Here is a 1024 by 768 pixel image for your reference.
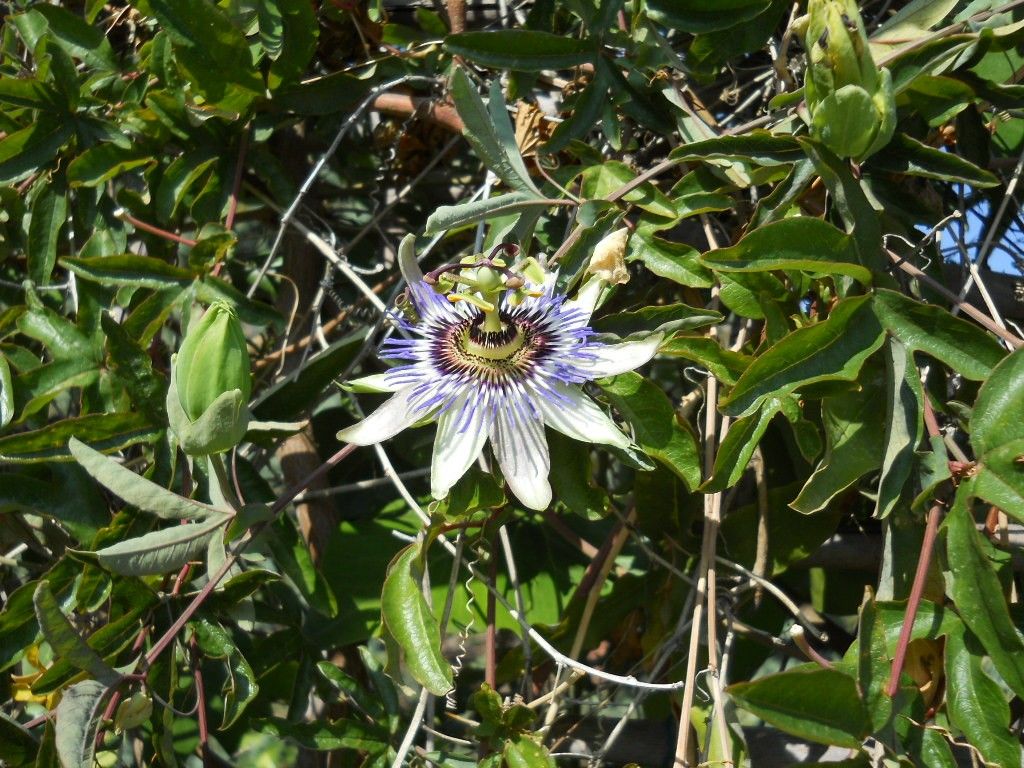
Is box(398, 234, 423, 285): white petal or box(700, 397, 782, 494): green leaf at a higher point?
box(398, 234, 423, 285): white petal

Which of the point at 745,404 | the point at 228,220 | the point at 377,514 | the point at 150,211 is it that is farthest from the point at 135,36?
the point at 745,404

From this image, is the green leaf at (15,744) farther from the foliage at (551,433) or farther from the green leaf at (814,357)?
the green leaf at (814,357)

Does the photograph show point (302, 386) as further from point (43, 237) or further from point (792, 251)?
point (792, 251)

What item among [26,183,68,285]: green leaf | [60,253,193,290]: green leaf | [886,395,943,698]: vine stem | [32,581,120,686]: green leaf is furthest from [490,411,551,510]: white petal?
[26,183,68,285]: green leaf

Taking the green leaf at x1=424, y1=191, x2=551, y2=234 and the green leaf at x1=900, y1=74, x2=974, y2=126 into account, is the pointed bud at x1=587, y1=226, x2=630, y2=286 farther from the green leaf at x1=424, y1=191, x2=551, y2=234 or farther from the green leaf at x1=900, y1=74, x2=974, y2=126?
the green leaf at x1=900, y1=74, x2=974, y2=126

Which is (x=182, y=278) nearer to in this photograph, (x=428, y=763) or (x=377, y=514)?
(x=377, y=514)

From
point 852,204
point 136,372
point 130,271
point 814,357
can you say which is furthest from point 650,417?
point 130,271

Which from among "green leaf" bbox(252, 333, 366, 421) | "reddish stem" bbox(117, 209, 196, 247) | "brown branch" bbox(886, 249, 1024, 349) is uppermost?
"brown branch" bbox(886, 249, 1024, 349)
